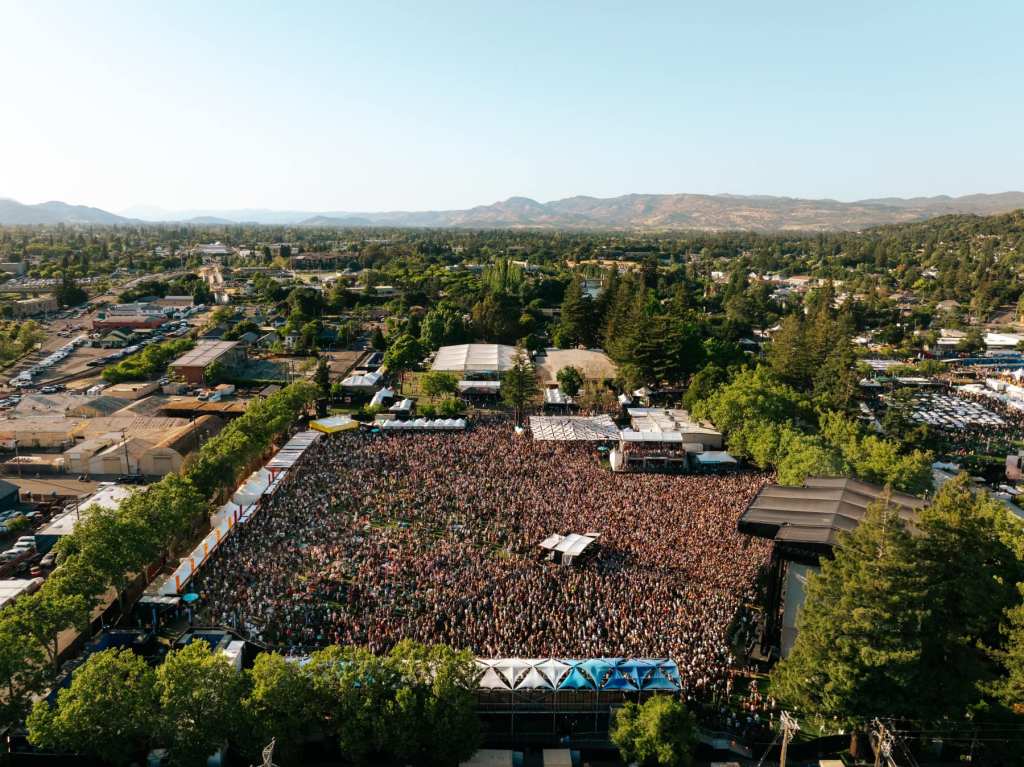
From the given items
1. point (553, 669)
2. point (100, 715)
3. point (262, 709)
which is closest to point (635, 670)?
point (553, 669)

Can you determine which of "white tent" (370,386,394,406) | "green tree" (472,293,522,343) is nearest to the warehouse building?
"white tent" (370,386,394,406)

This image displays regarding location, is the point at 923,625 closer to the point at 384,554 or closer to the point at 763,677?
the point at 763,677

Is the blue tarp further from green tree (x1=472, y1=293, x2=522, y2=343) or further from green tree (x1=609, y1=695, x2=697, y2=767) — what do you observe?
green tree (x1=472, y1=293, x2=522, y2=343)

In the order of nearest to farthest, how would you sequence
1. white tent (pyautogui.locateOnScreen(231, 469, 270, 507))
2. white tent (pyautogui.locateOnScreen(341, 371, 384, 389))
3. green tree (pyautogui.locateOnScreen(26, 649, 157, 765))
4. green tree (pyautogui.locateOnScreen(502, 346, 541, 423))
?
green tree (pyautogui.locateOnScreen(26, 649, 157, 765)) → white tent (pyautogui.locateOnScreen(231, 469, 270, 507)) → green tree (pyautogui.locateOnScreen(502, 346, 541, 423)) → white tent (pyautogui.locateOnScreen(341, 371, 384, 389))

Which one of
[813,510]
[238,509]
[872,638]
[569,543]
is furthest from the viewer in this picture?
[238,509]

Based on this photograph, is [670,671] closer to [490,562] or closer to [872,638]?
[872,638]

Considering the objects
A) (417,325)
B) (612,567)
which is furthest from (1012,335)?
(612,567)

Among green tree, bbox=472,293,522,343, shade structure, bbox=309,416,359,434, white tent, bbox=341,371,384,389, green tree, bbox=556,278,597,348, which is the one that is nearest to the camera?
shade structure, bbox=309,416,359,434

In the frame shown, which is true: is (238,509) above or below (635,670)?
below

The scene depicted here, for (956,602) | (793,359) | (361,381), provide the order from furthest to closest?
(793,359) < (361,381) < (956,602)
